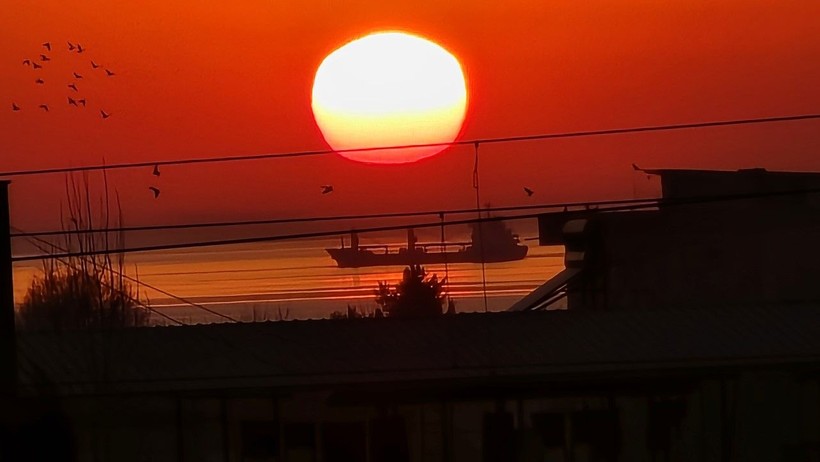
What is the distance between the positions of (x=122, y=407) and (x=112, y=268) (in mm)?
2835

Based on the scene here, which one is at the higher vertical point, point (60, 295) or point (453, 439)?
point (60, 295)

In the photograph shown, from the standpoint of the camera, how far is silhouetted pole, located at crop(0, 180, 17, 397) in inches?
425

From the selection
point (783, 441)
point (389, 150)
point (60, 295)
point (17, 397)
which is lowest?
point (783, 441)

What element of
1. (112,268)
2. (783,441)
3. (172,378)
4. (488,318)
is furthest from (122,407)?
(783,441)

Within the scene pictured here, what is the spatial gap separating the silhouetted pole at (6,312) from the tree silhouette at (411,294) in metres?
7.58

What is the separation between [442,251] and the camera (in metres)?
13.3

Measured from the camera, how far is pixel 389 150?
11.0 metres

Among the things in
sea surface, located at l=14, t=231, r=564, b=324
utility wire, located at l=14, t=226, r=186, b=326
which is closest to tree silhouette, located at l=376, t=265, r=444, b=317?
sea surface, located at l=14, t=231, r=564, b=324

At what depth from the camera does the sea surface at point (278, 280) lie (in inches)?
542

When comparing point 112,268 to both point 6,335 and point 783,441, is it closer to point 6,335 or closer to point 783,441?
point 6,335

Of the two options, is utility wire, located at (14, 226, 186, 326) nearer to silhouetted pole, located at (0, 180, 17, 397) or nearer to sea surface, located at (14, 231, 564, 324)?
sea surface, located at (14, 231, 564, 324)

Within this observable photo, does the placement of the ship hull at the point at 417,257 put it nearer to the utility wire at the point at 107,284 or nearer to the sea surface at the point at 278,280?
Answer: the sea surface at the point at 278,280

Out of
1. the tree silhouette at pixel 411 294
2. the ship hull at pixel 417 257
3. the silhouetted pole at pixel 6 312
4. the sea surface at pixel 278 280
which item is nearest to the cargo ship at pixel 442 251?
the ship hull at pixel 417 257

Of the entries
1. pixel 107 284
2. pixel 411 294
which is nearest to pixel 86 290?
pixel 107 284
